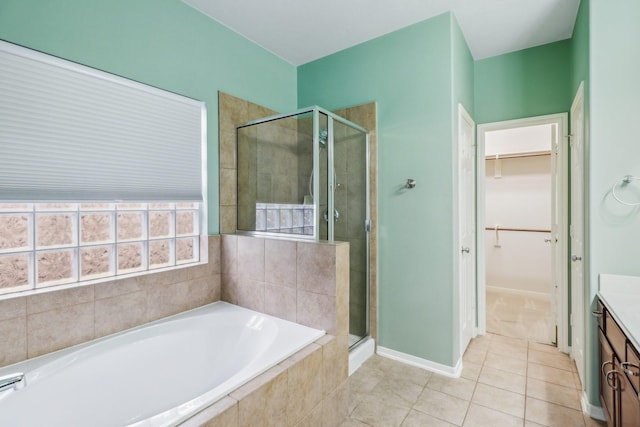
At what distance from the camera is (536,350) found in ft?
8.99

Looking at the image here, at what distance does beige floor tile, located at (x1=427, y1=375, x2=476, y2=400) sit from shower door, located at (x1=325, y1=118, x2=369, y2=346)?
25.7 inches

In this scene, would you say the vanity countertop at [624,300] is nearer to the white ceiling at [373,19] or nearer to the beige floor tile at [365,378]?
the beige floor tile at [365,378]

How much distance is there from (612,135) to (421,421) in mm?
2048

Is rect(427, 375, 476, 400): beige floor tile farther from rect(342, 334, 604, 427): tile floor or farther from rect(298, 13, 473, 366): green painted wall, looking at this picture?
rect(298, 13, 473, 366): green painted wall

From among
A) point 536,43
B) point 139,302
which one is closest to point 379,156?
point 536,43

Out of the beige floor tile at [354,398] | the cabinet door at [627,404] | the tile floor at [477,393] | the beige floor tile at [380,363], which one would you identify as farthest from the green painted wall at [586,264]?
the beige floor tile at [354,398]

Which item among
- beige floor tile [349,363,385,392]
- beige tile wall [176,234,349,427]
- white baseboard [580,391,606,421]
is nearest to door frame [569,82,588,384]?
white baseboard [580,391,606,421]

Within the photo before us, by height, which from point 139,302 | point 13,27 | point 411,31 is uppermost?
point 411,31

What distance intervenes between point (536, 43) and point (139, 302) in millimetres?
3752

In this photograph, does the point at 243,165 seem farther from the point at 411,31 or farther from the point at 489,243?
the point at 489,243

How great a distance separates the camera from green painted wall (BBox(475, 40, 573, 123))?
2672 millimetres

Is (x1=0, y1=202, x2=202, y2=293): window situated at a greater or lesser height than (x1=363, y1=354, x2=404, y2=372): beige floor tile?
greater

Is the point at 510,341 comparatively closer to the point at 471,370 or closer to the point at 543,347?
the point at 543,347

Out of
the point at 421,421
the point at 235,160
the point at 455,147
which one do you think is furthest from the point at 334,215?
the point at 421,421
